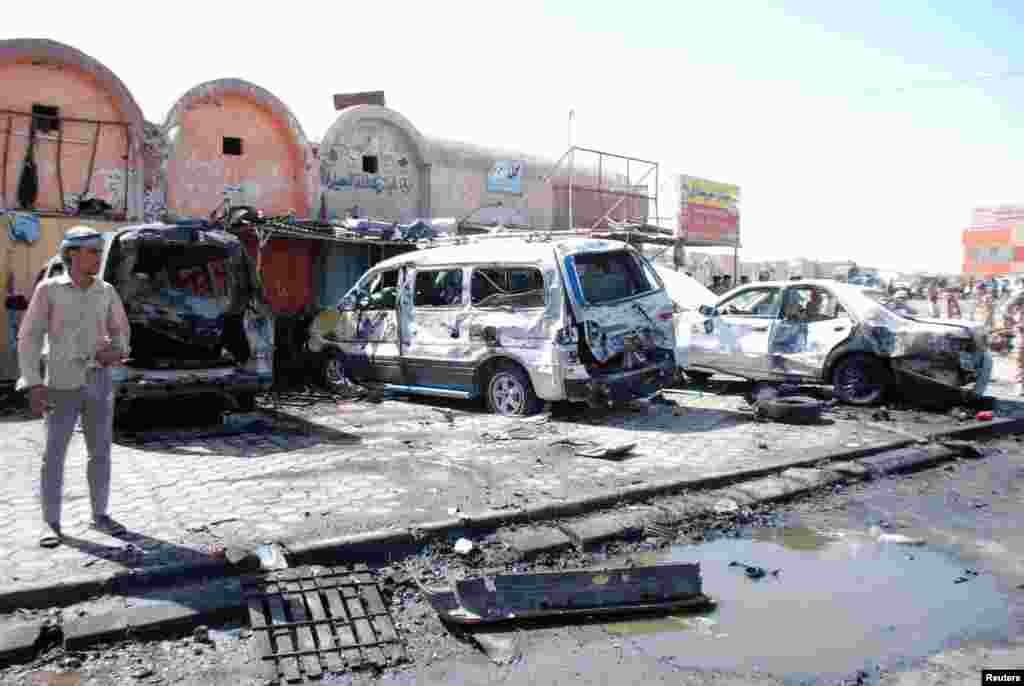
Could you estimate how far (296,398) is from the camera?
10.8m

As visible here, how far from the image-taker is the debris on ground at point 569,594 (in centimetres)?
407

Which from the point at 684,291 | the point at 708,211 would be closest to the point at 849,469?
the point at 684,291

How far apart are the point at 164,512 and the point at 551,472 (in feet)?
9.63

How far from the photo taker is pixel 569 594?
4207mm

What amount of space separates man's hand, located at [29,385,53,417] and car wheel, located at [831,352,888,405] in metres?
8.70

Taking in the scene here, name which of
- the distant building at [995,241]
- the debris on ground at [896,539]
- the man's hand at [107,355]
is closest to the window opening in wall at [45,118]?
the man's hand at [107,355]

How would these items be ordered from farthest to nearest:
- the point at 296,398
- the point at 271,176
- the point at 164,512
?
the point at 271,176 → the point at 296,398 → the point at 164,512

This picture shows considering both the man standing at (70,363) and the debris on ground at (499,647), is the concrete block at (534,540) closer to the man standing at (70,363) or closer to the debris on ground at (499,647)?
the debris on ground at (499,647)

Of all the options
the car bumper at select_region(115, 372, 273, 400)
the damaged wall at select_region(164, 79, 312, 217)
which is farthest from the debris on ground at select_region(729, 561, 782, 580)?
the damaged wall at select_region(164, 79, 312, 217)

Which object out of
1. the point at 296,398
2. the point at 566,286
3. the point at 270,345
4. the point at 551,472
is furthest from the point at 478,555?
the point at 296,398

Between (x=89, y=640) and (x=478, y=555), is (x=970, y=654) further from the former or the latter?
(x=89, y=640)

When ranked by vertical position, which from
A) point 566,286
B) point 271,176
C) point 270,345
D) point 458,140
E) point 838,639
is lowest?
point 838,639

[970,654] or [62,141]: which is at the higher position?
[62,141]

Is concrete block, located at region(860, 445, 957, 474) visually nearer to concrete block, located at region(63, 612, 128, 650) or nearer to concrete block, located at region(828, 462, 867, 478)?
concrete block, located at region(828, 462, 867, 478)
